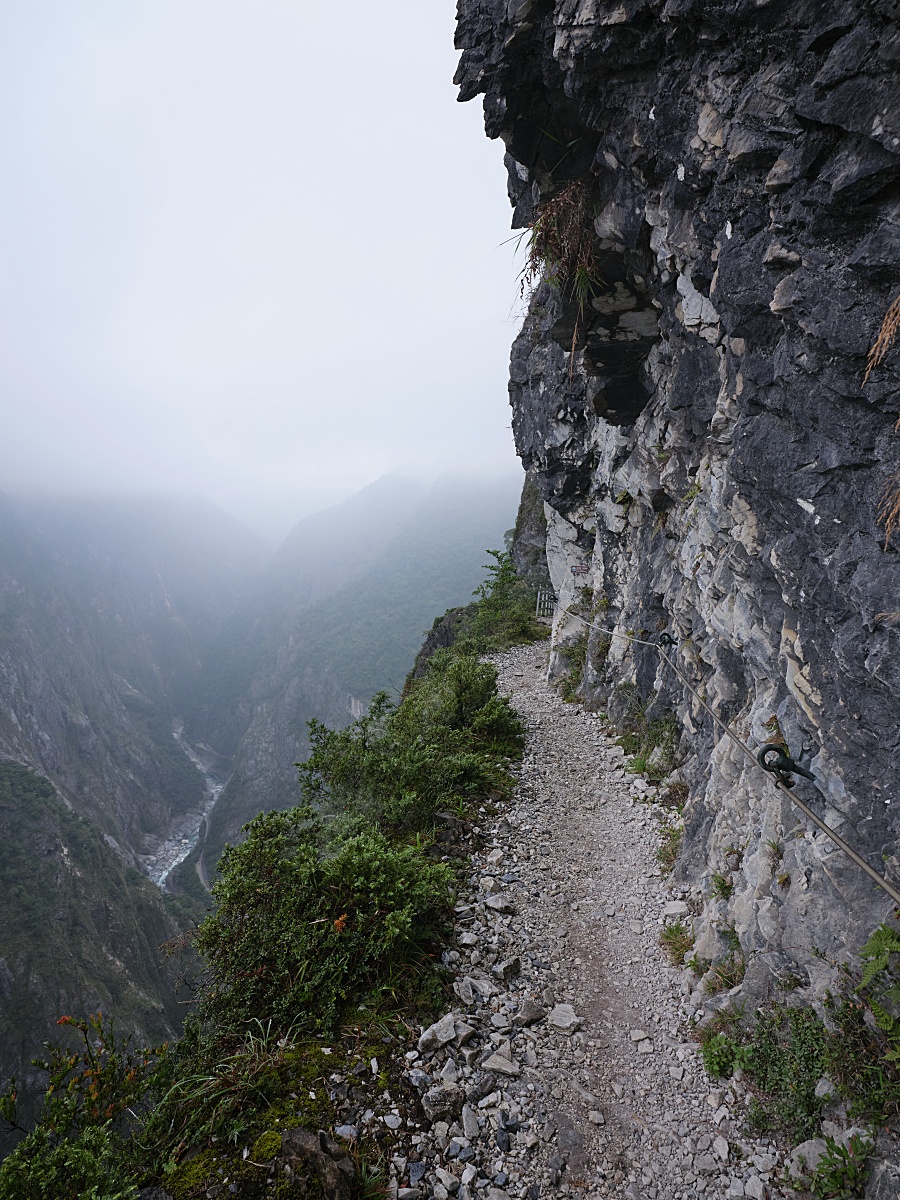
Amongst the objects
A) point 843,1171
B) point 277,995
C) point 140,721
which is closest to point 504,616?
point 277,995

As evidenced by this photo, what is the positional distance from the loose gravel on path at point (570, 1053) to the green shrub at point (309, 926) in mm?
787

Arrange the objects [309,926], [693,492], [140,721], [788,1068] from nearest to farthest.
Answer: [788,1068], [309,926], [693,492], [140,721]

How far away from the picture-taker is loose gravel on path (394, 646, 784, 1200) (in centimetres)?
397

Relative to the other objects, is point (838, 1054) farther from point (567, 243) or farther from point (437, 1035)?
point (567, 243)

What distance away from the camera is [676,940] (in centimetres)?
605

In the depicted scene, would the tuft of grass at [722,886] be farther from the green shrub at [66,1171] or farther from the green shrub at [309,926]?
the green shrub at [66,1171]

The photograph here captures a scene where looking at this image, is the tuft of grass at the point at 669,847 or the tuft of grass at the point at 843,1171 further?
the tuft of grass at the point at 669,847

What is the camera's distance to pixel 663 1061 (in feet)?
15.9

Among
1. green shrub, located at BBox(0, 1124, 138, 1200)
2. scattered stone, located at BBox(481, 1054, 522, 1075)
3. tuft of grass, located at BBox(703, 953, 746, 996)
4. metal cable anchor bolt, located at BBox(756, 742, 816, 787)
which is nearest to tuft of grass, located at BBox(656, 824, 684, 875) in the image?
tuft of grass, located at BBox(703, 953, 746, 996)

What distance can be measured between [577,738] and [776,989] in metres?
7.54

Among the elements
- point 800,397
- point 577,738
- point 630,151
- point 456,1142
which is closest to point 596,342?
point 630,151

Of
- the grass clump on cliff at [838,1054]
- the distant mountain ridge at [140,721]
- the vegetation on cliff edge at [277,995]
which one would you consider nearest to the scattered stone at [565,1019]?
the vegetation on cliff edge at [277,995]

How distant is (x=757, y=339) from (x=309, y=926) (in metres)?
7.84

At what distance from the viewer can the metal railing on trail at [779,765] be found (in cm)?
367
